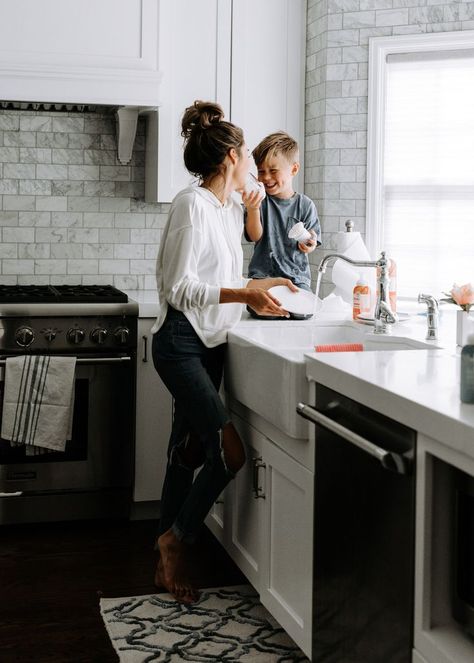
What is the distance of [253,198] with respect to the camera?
3.04 meters

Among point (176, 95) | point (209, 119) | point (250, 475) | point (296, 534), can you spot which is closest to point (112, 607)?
point (250, 475)

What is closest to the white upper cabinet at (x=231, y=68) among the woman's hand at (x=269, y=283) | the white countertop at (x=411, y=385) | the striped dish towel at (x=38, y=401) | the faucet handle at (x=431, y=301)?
the striped dish towel at (x=38, y=401)

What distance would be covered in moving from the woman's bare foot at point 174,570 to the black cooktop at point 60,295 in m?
1.03

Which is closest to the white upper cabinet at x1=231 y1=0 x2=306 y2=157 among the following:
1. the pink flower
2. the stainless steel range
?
the stainless steel range

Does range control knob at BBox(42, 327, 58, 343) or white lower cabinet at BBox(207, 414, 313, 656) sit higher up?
range control knob at BBox(42, 327, 58, 343)

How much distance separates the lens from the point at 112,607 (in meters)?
2.83

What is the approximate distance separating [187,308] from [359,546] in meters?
1.09

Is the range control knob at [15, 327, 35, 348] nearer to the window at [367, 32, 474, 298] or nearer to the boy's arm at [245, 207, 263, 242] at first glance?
the boy's arm at [245, 207, 263, 242]

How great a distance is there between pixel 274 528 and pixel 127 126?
2075 mm

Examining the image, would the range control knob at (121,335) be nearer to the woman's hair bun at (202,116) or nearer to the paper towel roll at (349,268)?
the paper towel roll at (349,268)

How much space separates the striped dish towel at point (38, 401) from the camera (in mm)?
3439

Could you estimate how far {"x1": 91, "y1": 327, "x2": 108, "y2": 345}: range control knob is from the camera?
3.53 m

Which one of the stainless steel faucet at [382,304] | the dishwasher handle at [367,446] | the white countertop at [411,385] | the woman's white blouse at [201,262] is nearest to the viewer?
the white countertop at [411,385]

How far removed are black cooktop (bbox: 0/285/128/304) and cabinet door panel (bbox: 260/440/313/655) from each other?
122 centimetres
